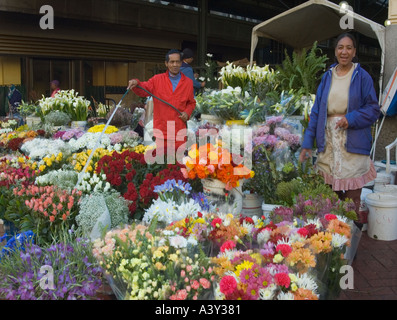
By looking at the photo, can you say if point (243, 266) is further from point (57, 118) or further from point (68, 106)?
point (68, 106)

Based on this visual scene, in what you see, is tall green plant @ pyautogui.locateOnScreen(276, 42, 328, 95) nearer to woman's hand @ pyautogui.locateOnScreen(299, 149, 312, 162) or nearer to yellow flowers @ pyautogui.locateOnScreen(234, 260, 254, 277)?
woman's hand @ pyautogui.locateOnScreen(299, 149, 312, 162)

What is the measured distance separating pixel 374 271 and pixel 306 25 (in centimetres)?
514

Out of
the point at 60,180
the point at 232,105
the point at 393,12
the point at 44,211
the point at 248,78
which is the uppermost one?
the point at 393,12

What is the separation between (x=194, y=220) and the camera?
2488 millimetres

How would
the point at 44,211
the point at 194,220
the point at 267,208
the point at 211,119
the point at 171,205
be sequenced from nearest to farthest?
the point at 194,220
the point at 171,205
the point at 44,211
the point at 267,208
the point at 211,119

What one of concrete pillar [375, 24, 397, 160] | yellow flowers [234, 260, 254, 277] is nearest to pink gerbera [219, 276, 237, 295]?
yellow flowers [234, 260, 254, 277]

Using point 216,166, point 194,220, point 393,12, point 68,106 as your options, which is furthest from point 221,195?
point 68,106

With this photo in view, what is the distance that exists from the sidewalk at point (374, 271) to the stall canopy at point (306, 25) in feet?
10.7

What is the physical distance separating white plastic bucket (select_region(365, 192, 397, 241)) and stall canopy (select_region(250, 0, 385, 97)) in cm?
284

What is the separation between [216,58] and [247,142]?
58.7 ft

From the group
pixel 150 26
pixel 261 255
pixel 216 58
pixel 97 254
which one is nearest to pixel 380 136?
pixel 261 255

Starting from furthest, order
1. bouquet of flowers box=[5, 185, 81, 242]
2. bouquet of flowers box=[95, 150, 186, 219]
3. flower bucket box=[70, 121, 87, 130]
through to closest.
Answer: flower bucket box=[70, 121, 87, 130], bouquet of flowers box=[95, 150, 186, 219], bouquet of flowers box=[5, 185, 81, 242]

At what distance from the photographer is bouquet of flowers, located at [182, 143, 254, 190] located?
3.00 metres

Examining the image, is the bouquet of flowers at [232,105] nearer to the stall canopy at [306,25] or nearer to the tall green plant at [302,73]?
the tall green plant at [302,73]
